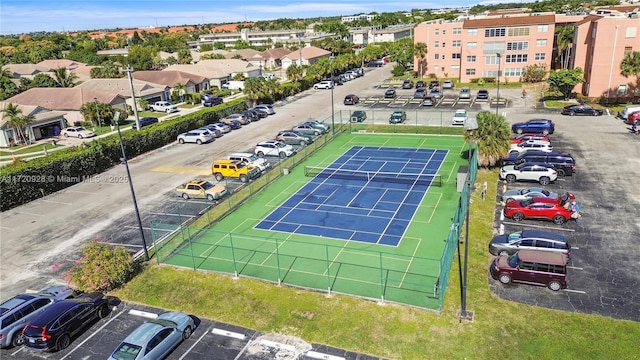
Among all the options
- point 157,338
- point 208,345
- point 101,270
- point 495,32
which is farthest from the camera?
point 495,32

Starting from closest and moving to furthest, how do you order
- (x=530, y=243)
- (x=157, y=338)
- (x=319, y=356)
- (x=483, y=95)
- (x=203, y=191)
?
(x=319, y=356) → (x=157, y=338) → (x=530, y=243) → (x=203, y=191) → (x=483, y=95)

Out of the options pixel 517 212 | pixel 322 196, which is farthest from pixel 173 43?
pixel 517 212

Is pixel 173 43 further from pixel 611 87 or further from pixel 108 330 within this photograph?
pixel 108 330

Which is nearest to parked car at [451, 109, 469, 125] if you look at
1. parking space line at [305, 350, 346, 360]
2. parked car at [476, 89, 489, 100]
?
parked car at [476, 89, 489, 100]

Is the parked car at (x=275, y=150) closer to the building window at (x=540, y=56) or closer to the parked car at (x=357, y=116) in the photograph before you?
the parked car at (x=357, y=116)

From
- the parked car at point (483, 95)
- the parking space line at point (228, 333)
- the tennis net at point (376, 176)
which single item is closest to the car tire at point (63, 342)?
the parking space line at point (228, 333)

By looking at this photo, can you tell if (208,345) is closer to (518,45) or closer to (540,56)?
(518,45)

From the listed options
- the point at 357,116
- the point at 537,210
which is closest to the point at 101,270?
the point at 537,210
